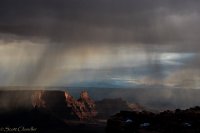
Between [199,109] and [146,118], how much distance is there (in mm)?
35512

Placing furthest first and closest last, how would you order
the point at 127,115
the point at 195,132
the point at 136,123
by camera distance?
the point at 127,115 < the point at 136,123 < the point at 195,132

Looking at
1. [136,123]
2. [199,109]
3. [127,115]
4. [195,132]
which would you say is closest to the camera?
[195,132]

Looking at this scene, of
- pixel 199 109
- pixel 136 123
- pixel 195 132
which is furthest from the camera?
pixel 199 109

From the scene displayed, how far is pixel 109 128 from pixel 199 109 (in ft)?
184

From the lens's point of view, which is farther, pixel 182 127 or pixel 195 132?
pixel 182 127

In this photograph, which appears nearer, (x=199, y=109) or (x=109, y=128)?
(x=109, y=128)

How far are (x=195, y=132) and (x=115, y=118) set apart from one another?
1499 inches

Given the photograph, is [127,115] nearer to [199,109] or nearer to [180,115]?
[180,115]

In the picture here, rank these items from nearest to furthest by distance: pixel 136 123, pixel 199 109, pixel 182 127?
pixel 182 127, pixel 136 123, pixel 199 109

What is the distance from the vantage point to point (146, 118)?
17075 centimetres

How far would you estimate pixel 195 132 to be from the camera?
142500 mm

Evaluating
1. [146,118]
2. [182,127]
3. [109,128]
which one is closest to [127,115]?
[146,118]

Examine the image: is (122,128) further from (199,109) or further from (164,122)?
(199,109)

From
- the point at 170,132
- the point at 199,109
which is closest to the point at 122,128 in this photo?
the point at 170,132
